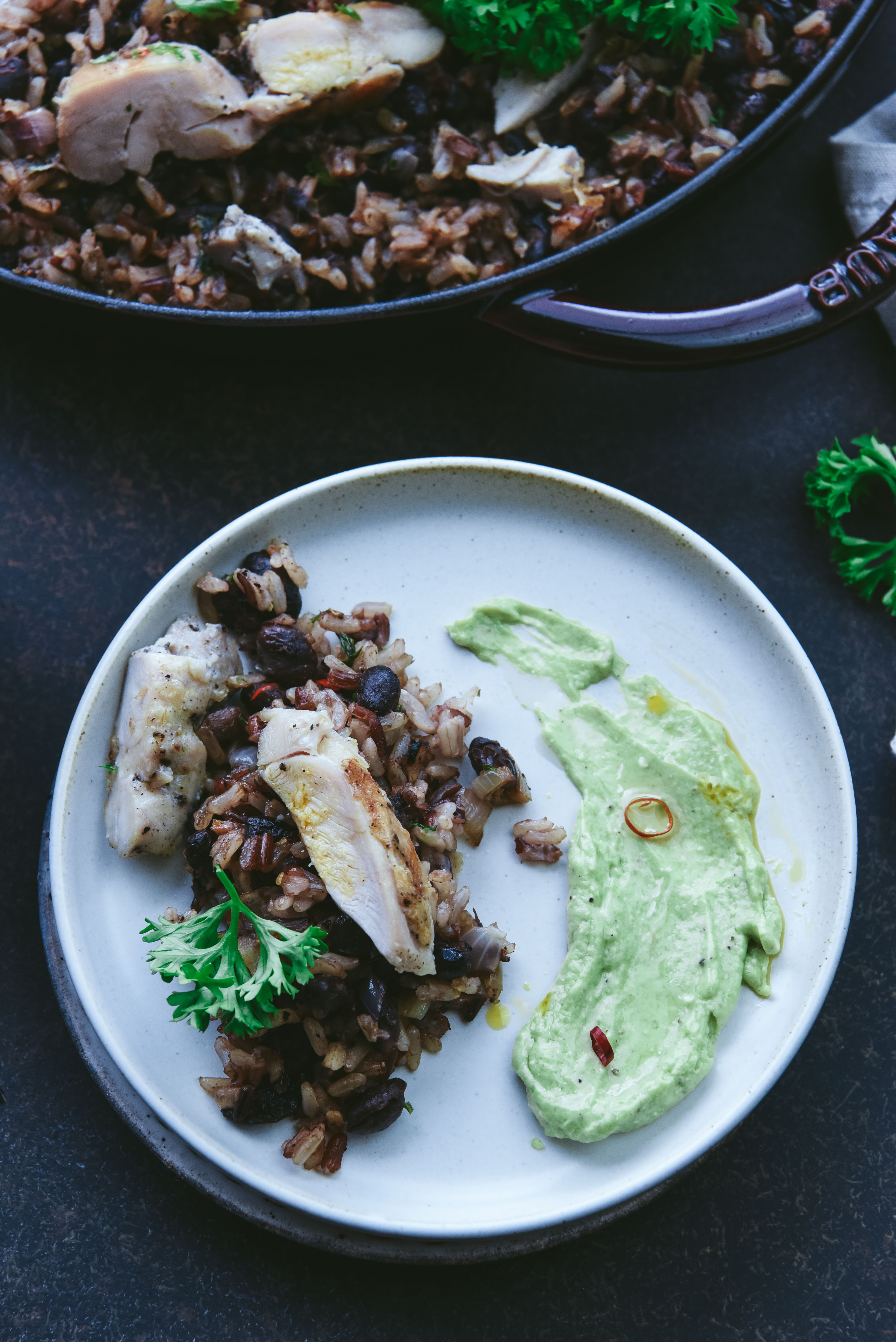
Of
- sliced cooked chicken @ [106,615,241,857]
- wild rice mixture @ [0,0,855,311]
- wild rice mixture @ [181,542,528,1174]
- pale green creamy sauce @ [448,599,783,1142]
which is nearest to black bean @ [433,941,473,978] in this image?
wild rice mixture @ [181,542,528,1174]

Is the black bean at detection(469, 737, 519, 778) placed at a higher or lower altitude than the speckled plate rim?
higher

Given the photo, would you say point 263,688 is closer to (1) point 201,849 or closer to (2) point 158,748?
(2) point 158,748

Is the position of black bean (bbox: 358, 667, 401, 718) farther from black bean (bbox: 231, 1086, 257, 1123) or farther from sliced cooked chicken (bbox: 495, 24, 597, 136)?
sliced cooked chicken (bbox: 495, 24, 597, 136)

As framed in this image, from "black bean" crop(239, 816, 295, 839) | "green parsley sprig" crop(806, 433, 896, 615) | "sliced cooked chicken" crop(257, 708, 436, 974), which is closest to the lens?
"sliced cooked chicken" crop(257, 708, 436, 974)

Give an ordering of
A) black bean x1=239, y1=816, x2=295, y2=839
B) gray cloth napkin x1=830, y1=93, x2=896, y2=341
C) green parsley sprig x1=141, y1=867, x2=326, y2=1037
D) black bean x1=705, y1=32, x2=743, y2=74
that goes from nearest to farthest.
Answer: green parsley sprig x1=141, y1=867, x2=326, y2=1037
black bean x1=239, y1=816, x2=295, y2=839
black bean x1=705, y1=32, x2=743, y2=74
gray cloth napkin x1=830, y1=93, x2=896, y2=341

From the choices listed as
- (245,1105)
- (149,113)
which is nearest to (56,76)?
(149,113)

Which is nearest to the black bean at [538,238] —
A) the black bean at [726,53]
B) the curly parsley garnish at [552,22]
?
the curly parsley garnish at [552,22]

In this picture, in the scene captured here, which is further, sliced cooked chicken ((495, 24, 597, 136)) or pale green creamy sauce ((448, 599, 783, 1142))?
sliced cooked chicken ((495, 24, 597, 136))

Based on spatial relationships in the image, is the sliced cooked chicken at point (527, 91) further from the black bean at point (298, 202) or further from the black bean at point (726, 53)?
the black bean at point (298, 202)
